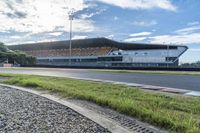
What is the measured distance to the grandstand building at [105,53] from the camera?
242 feet

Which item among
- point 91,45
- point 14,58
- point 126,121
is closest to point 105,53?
point 91,45

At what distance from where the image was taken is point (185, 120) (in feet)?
19.4

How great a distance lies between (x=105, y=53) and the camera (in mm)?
87312

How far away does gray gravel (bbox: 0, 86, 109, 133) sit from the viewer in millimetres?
5461

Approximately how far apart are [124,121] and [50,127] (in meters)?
1.83

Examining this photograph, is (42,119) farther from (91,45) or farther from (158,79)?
(91,45)

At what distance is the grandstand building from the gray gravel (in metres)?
49.8

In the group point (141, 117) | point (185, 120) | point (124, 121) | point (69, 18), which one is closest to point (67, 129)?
point (124, 121)

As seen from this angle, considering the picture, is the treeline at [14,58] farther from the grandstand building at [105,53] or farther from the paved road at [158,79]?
the paved road at [158,79]

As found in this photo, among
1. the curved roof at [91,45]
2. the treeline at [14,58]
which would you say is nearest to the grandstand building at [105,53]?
the curved roof at [91,45]

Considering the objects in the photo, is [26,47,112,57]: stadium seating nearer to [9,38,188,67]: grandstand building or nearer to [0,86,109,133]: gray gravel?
[9,38,188,67]: grandstand building

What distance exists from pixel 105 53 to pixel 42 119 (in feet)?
267

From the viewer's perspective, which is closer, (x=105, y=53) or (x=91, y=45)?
(x=105, y=53)

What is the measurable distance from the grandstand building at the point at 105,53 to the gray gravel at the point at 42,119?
4978cm
